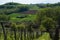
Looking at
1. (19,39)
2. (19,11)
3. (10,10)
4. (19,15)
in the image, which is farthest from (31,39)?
(10,10)

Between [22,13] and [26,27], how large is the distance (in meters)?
12.1

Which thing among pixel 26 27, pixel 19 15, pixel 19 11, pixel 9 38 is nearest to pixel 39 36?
pixel 26 27

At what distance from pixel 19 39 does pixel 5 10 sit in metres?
15.4

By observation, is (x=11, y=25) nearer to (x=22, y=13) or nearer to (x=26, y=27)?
(x=26, y=27)

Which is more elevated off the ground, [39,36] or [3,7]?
[39,36]

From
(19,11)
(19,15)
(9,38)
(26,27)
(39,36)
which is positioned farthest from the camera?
(19,11)

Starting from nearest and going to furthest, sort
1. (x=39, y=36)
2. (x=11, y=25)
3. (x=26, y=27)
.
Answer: (x=11, y=25) → (x=26, y=27) → (x=39, y=36)

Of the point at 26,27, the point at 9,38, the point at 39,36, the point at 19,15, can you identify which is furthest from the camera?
the point at 19,15

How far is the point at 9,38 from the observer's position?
7957 millimetres

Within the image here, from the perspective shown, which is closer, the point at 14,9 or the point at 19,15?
the point at 19,15

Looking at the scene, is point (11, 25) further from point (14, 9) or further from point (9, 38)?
point (14, 9)

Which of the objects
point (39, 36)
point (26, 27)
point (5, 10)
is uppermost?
point (26, 27)

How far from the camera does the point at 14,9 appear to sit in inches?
926

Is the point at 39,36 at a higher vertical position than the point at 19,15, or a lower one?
higher
